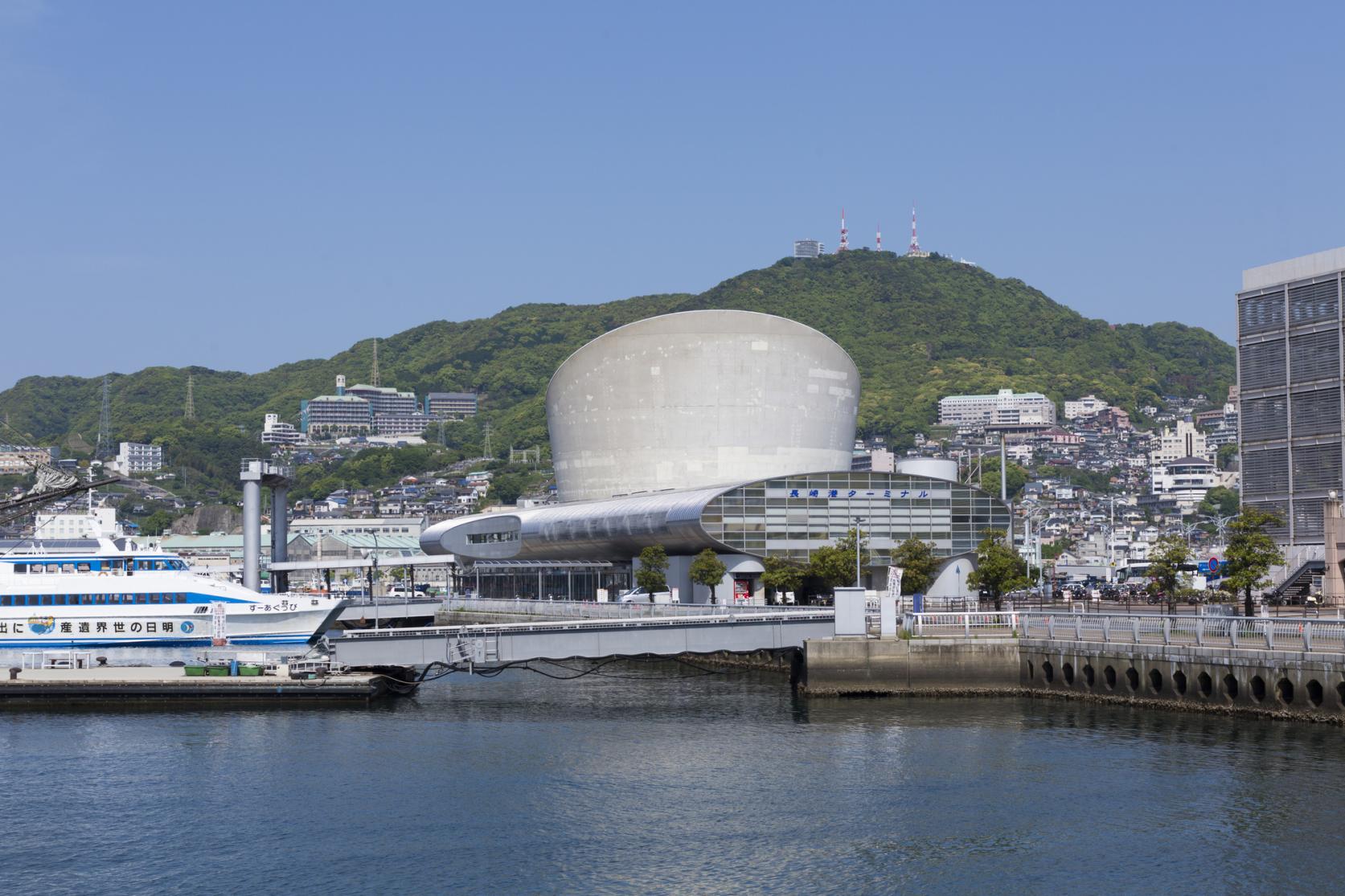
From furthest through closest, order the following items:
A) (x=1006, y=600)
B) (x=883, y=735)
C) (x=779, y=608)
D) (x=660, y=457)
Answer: (x=660, y=457)
(x=1006, y=600)
(x=779, y=608)
(x=883, y=735)

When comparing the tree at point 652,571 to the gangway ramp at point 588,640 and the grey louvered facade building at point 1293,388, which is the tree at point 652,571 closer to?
the grey louvered facade building at point 1293,388

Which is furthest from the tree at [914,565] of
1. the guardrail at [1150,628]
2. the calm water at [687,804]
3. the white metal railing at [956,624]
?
the calm water at [687,804]

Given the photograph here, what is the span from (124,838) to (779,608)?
37773 mm

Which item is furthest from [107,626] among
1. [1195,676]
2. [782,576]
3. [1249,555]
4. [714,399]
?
[714,399]

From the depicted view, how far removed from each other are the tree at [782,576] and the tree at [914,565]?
19.2 ft

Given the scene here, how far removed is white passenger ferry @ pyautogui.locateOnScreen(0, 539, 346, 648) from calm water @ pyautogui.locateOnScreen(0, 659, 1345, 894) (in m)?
15.7

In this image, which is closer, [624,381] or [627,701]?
[627,701]

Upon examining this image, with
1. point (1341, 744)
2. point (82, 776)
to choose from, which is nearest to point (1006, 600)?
point (1341, 744)

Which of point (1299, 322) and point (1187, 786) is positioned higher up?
point (1299, 322)

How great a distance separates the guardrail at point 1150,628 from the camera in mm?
46062

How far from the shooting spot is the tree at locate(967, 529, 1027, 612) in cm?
8625

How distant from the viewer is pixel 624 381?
118312 millimetres

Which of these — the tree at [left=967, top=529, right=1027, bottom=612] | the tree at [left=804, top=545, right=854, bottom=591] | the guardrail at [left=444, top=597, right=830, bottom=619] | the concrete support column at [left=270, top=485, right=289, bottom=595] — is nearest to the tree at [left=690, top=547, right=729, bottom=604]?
the guardrail at [left=444, top=597, right=830, bottom=619]

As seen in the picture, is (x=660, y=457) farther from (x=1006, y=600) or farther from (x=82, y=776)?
(x=82, y=776)
